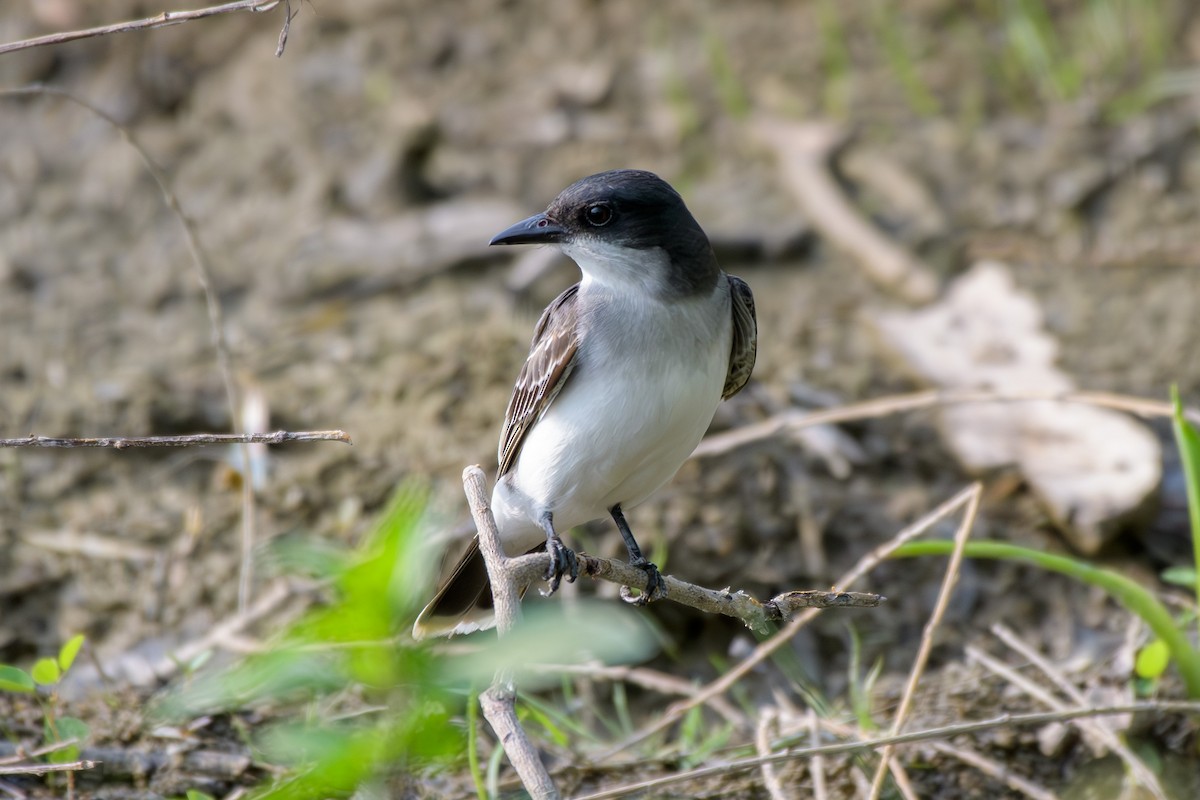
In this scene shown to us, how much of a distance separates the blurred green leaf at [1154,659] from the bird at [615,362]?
1.56 meters

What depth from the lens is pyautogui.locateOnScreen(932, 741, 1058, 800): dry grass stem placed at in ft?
13.7

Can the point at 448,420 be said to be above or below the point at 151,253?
below

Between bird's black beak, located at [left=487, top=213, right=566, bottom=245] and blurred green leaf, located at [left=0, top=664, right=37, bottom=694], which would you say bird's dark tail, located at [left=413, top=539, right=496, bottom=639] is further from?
blurred green leaf, located at [left=0, top=664, right=37, bottom=694]

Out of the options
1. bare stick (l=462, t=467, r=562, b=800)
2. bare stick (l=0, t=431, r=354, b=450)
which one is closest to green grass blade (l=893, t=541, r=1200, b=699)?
bare stick (l=462, t=467, r=562, b=800)

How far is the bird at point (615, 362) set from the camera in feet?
12.8

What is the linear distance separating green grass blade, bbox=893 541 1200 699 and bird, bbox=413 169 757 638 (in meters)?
0.82

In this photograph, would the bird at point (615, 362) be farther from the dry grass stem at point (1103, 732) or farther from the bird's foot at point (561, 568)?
the dry grass stem at point (1103, 732)

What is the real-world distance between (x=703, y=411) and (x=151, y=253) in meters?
4.96

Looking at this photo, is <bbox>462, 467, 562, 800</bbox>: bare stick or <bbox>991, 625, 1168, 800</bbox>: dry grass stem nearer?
<bbox>462, 467, 562, 800</bbox>: bare stick

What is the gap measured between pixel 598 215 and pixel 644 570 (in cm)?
109

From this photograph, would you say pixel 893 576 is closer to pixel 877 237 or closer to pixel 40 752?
pixel 877 237

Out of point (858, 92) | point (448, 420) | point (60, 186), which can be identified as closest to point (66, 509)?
point (448, 420)

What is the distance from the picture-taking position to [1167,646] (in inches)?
165

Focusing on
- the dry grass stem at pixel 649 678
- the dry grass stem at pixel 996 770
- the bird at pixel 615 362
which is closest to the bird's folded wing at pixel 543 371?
the bird at pixel 615 362
